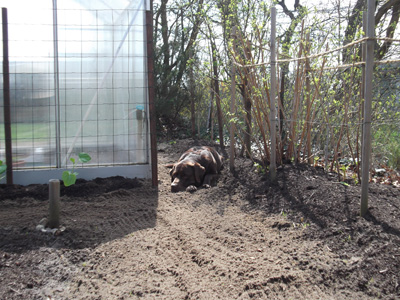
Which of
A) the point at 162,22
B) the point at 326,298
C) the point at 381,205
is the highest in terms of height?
the point at 162,22

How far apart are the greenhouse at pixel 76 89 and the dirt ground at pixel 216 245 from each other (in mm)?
1000

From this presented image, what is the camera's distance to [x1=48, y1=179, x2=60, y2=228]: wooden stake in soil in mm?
4137

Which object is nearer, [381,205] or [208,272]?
[208,272]

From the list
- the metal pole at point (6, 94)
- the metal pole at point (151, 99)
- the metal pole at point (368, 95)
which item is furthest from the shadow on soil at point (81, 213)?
the metal pole at point (368, 95)

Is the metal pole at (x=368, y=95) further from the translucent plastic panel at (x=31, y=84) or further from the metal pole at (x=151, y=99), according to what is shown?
the translucent plastic panel at (x=31, y=84)

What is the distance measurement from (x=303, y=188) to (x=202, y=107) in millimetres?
8767

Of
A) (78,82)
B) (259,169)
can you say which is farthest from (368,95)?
(78,82)

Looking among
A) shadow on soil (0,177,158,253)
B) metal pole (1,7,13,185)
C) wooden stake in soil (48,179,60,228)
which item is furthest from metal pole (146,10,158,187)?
wooden stake in soil (48,179,60,228)

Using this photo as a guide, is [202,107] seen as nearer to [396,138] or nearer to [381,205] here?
[396,138]

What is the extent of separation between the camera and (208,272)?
3391mm

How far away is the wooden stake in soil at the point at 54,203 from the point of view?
4.14m

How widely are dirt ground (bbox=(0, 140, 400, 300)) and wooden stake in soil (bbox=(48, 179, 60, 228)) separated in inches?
5.9

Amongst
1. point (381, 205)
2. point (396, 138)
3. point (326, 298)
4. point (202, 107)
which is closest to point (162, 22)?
point (202, 107)

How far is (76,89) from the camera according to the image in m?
6.66
